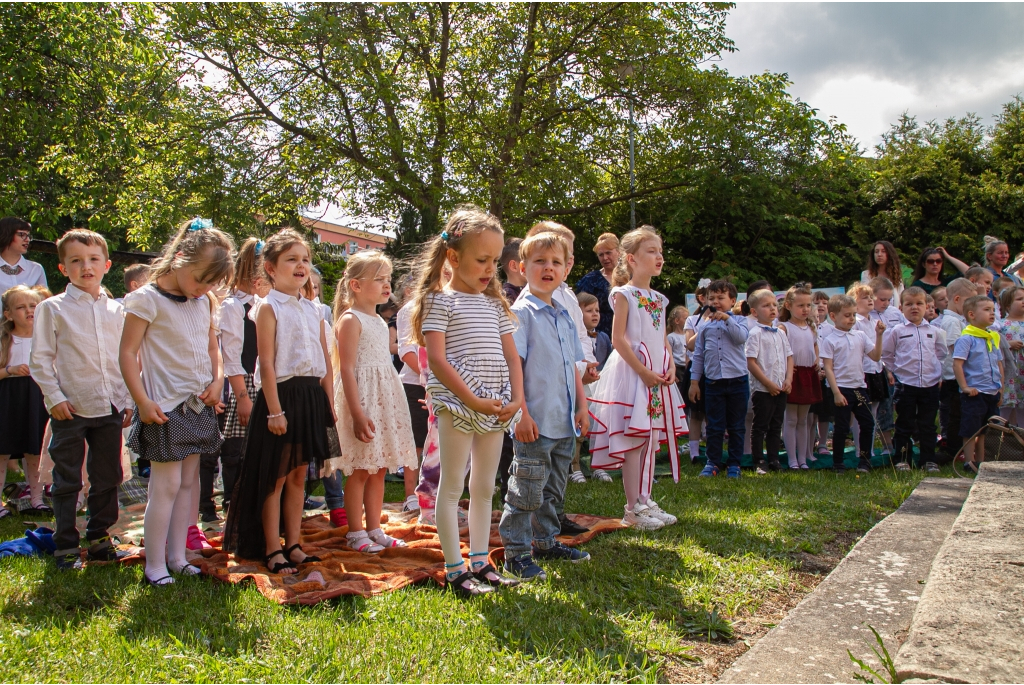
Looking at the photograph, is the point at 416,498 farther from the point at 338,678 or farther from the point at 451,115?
the point at 451,115

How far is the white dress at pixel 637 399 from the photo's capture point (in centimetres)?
484

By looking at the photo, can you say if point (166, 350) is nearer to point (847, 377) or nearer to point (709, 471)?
point (709, 471)

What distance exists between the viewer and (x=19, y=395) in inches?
232

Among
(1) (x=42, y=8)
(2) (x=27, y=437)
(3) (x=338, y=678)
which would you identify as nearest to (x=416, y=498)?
(2) (x=27, y=437)

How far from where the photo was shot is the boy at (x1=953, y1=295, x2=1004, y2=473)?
24.4 feet

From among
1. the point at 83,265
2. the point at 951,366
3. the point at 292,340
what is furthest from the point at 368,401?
the point at 951,366

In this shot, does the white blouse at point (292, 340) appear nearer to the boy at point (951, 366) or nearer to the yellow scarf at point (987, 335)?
the yellow scarf at point (987, 335)

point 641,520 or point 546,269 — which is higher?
point 546,269

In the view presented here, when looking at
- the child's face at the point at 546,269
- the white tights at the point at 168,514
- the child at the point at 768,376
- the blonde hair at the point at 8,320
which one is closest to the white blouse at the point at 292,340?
the white tights at the point at 168,514

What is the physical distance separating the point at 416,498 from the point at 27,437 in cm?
309

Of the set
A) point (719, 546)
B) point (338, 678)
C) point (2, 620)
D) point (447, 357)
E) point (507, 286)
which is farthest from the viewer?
point (507, 286)

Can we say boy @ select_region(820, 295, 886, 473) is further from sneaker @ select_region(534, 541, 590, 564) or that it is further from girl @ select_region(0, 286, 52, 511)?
girl @ select_region(0, 286, 52, 511)

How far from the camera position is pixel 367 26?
631 inches

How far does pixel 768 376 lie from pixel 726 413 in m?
0.59
